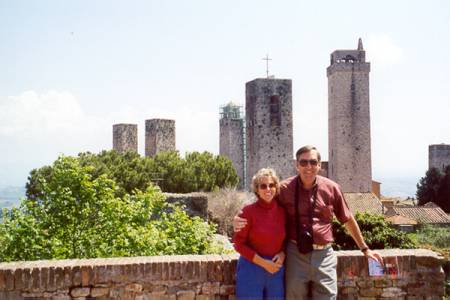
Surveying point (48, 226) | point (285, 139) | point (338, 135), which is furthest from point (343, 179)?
point (48, 226)

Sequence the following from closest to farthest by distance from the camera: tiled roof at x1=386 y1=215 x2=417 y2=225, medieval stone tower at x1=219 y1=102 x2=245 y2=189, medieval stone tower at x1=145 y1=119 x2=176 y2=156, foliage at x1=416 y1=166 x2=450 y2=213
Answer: tiled roof at x1=386 y1=215 x2=417 y2=225
medieval stone tower at x1=145 y1=119 x2=176 y2=156
medieval stone tower at x1=219 y1=102 x2=245 y2=189
foliage at x1=416 y1=166 x2=450 y2=213

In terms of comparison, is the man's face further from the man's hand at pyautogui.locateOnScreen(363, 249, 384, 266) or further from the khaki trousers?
the man's hand at pyautogui.locateOnScreen(363, 249, 384, 266)

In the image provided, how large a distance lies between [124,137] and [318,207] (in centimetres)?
3262

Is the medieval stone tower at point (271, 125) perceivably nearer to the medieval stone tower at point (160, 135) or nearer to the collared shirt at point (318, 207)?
the medieval stone tower at point (160, 135)

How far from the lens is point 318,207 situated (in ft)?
13.4

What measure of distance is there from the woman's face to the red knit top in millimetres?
58

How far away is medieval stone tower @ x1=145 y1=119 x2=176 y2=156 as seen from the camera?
33.8m

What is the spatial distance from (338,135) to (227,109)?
32.0 feet

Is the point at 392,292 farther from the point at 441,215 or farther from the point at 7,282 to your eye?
the point at 441,215

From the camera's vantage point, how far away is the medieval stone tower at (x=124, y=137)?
35.6m

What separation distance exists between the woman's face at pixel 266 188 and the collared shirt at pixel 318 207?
16 cm

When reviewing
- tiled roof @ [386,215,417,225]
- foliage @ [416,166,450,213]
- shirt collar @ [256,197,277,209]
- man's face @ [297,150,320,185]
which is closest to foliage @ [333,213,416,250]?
tiled roof @ [386,215,417,225]

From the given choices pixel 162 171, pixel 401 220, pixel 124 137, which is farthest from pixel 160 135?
pixel 401 220

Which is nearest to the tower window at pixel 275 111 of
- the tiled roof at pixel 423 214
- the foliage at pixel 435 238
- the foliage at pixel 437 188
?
the foliage at pixel 435 238
